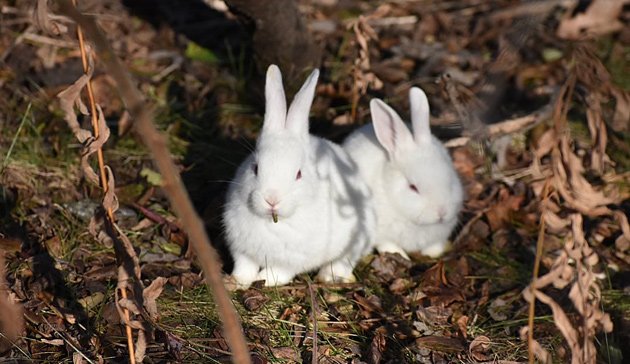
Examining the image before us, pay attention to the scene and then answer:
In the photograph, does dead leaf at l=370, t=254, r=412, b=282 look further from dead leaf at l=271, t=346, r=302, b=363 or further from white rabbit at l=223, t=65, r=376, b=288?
dead leaf at l=271, t=346, r=302, b=363

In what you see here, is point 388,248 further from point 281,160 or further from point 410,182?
point 281,160

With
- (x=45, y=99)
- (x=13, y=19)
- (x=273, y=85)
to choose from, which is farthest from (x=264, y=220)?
(x=13, y=19)

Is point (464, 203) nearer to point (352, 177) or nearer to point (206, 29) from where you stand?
point (352, 177)

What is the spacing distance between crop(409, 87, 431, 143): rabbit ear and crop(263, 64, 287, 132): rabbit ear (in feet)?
3.39

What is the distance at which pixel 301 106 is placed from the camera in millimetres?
4887

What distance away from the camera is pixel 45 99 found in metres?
6.30

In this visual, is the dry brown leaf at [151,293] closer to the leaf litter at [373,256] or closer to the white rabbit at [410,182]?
the leaf litter at [373,256]

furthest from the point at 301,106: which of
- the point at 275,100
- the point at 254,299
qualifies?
the point at 254,299

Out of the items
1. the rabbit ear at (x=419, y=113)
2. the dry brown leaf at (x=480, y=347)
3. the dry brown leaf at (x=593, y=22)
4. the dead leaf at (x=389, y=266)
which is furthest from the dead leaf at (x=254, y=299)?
the dry brown leaf at (x=593, y=22)

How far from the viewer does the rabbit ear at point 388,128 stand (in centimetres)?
550

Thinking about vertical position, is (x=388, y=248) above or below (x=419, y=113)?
below

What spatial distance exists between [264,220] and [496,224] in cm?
191

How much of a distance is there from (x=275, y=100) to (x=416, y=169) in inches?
44.8

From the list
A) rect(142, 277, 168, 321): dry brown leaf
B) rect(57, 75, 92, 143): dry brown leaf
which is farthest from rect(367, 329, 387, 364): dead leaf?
rect(57, 75, 92, 143): dry brown leaf
